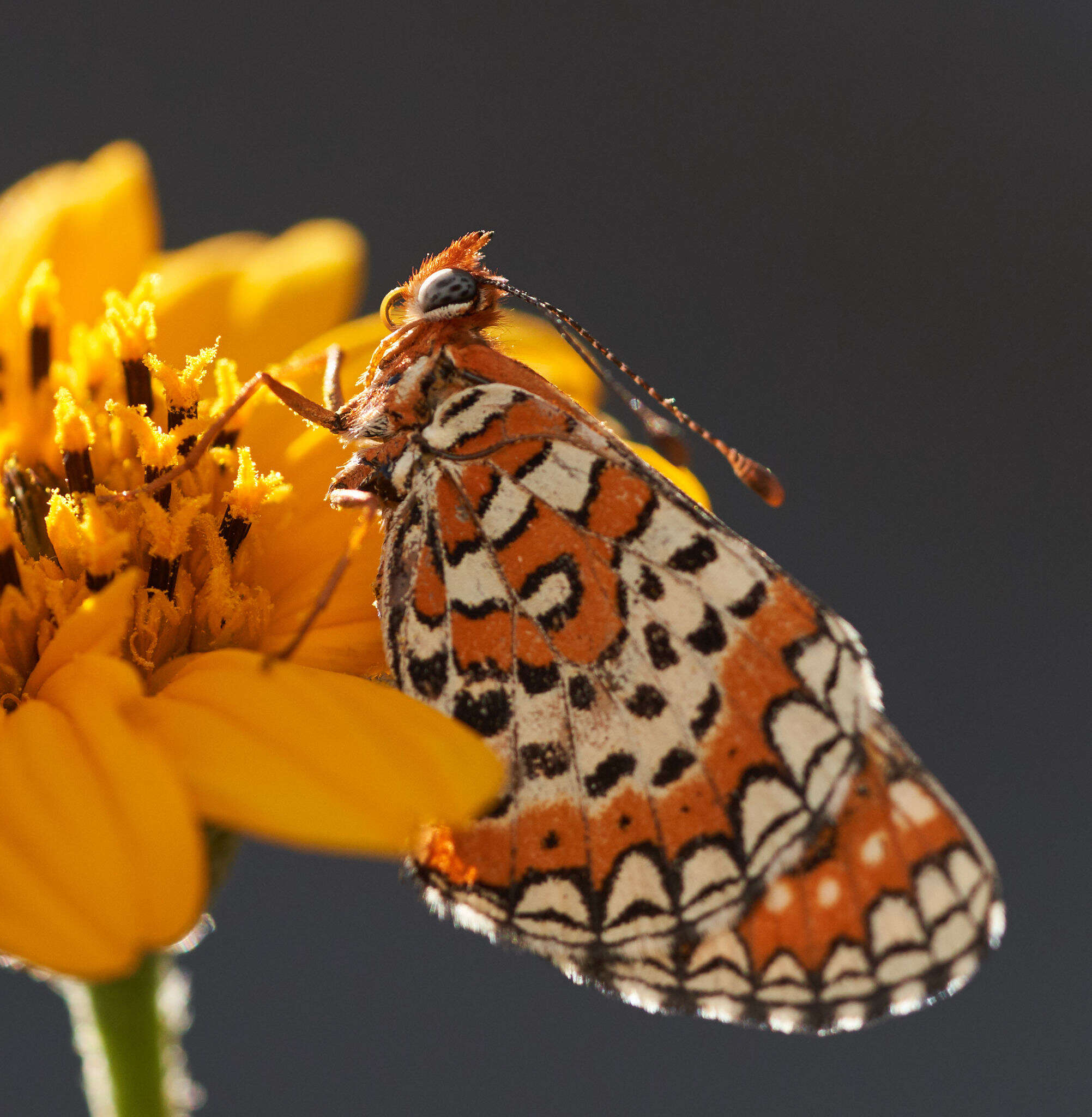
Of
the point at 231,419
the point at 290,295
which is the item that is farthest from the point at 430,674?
the point at 290,295

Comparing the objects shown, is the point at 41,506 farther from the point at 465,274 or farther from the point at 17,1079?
the point at 17,1079

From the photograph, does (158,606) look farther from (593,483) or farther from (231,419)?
(593,483)

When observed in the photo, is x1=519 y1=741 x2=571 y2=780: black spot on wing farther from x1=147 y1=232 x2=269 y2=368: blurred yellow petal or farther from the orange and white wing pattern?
x1=147 y1=232 x2=269 y2=368: blurred yellow petal

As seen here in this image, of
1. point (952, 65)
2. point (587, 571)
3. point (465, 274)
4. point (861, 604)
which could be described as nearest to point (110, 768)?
point (587, 571)

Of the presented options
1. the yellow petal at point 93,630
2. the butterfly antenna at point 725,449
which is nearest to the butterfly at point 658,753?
the butterfly antenna at point 725,449

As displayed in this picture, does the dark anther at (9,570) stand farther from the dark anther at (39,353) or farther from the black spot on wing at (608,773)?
the black spot on wing at (608,773)
